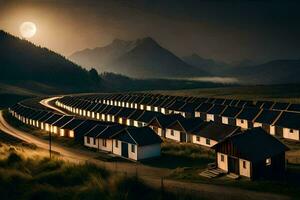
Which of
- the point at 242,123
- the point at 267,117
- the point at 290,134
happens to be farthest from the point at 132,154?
the point at 242,123

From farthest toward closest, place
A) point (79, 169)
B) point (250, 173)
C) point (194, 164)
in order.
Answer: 1. point (194, 164)
2. point (250, 173)
3. point (79, 169)

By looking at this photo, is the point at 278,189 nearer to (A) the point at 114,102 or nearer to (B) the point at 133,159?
(B) the point at 133,159

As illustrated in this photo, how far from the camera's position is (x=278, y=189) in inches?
1444

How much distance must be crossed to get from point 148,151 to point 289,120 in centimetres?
3463

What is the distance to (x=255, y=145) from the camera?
44.9m

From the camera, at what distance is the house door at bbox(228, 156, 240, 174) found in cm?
4441

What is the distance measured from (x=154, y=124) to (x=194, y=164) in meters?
26.4

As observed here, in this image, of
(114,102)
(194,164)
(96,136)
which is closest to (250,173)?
(194,164)

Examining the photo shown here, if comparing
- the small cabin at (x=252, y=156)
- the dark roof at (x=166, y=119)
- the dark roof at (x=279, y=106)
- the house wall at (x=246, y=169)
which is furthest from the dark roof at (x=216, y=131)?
the dark roof at (x=279, y=106)

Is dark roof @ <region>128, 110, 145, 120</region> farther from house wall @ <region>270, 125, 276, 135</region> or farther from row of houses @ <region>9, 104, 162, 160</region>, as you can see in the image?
house wall @ <region>270, 125, 276, 135</region>

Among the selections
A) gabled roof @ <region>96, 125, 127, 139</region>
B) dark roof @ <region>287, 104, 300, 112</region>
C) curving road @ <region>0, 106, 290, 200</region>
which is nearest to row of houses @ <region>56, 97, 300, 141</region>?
dark roof @ <region>287, 104, 300, 112</region>

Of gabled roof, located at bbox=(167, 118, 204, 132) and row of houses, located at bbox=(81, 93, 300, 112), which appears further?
row of houses, located at bbox=(81, 93, 300, 112)

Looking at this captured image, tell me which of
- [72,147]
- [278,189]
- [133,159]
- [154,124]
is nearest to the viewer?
[278,189]

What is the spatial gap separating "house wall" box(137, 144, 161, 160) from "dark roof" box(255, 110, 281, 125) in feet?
103
